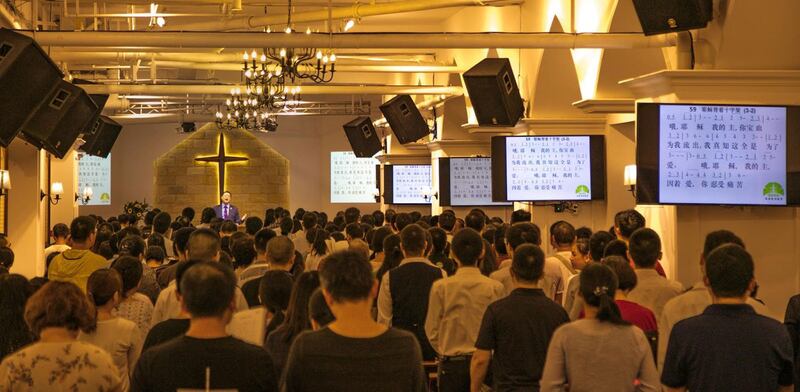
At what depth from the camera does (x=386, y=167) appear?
79.1 feet

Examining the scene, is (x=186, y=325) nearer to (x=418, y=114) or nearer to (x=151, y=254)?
(x=151, y=254)

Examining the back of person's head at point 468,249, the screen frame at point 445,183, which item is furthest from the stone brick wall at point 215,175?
the back of person's head at point 468,249

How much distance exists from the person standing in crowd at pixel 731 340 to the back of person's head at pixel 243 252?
4.14 m

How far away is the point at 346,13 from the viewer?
1452 cm

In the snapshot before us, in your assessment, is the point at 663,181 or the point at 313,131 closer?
the point at 663,181

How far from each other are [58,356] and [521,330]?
2.14 meters

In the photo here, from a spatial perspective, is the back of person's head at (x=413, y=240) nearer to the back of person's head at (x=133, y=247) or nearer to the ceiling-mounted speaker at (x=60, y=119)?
the back of person's head at (x=133, y=247)

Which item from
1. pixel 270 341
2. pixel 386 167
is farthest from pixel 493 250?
pixel 386 167

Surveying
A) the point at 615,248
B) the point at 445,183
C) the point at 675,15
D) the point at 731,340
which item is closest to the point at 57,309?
the point at 731,340

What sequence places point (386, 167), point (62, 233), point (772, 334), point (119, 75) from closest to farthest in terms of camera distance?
point (772, 334), point (62, 233), point (119, 75), point (386, 167)

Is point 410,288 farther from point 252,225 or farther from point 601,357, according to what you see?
point 252,225

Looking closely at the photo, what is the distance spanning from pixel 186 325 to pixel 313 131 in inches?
1094

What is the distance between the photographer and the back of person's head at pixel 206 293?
366 centimetres

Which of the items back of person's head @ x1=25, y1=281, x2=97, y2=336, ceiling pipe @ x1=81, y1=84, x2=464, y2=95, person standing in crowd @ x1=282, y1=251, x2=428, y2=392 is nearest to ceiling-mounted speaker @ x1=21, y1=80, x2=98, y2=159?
ceiling pipe @ x1=81, y1=84, x2=464, y2=95
